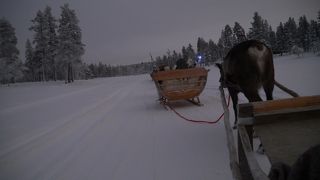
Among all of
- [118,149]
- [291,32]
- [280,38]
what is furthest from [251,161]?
[280,38]

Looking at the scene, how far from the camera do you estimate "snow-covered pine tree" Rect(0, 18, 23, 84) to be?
37.1 m

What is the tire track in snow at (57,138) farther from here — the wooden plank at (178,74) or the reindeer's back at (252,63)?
the reindeer's back at (252,63)

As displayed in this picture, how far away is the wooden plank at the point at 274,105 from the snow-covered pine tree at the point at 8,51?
38.6m

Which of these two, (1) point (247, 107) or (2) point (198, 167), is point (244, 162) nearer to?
(1) point (247, 107)

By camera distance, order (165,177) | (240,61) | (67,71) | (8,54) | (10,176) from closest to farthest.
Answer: (165,177) → (10,176) → (240,61) → (8,54) → (67,71)

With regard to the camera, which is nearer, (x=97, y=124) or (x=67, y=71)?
(x=97, y=124)

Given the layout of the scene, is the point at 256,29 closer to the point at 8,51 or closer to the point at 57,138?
the point at 8,51

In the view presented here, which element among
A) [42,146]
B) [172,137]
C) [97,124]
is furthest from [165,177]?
[97,124]

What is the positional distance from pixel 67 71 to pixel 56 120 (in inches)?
1628

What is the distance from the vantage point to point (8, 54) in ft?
134

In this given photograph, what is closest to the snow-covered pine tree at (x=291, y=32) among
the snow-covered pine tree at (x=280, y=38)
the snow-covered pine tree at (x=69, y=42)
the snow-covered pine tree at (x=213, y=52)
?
the snow-covered pine tree at (x=280, y=38)

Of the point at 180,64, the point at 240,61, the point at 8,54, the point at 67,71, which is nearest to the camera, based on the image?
the point at 240,61

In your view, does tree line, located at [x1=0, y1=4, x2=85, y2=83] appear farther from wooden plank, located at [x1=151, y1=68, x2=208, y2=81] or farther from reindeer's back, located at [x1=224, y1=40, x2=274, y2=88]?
reindeer's back, located at [x1=224, y1=40, x2=274, y2=88]

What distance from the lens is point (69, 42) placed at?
4644cm
